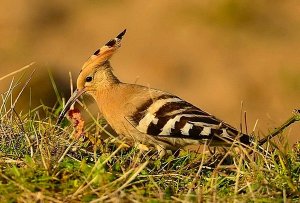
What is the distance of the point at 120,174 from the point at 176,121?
3.84 feet

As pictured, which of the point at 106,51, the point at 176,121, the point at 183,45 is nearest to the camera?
the point at 176,121

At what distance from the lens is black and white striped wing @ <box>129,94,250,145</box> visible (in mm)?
4125

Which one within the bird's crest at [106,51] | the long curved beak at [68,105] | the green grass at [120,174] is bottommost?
the long curved beak at [68,105]

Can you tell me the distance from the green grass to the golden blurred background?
20.0ft

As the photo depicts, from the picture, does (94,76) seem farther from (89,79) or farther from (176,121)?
(176,121)

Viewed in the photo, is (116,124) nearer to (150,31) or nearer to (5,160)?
(5,160)

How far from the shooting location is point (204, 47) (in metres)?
12.7

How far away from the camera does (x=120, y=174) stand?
10.0ft

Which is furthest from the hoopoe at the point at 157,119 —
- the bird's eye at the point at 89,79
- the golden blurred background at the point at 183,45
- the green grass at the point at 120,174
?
A: the golden blurred background at the point at 183,45

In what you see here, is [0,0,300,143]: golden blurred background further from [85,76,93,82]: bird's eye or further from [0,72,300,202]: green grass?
[0,72,300,202]: green grass

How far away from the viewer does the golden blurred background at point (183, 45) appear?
10945mm

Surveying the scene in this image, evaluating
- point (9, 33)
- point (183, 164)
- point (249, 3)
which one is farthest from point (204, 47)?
point (183, 164)

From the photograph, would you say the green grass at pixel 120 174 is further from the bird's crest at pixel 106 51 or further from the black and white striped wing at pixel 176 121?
the bird's crest at pixel 106 51

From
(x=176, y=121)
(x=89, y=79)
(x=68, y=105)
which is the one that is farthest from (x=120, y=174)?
(x=89, y=79)
